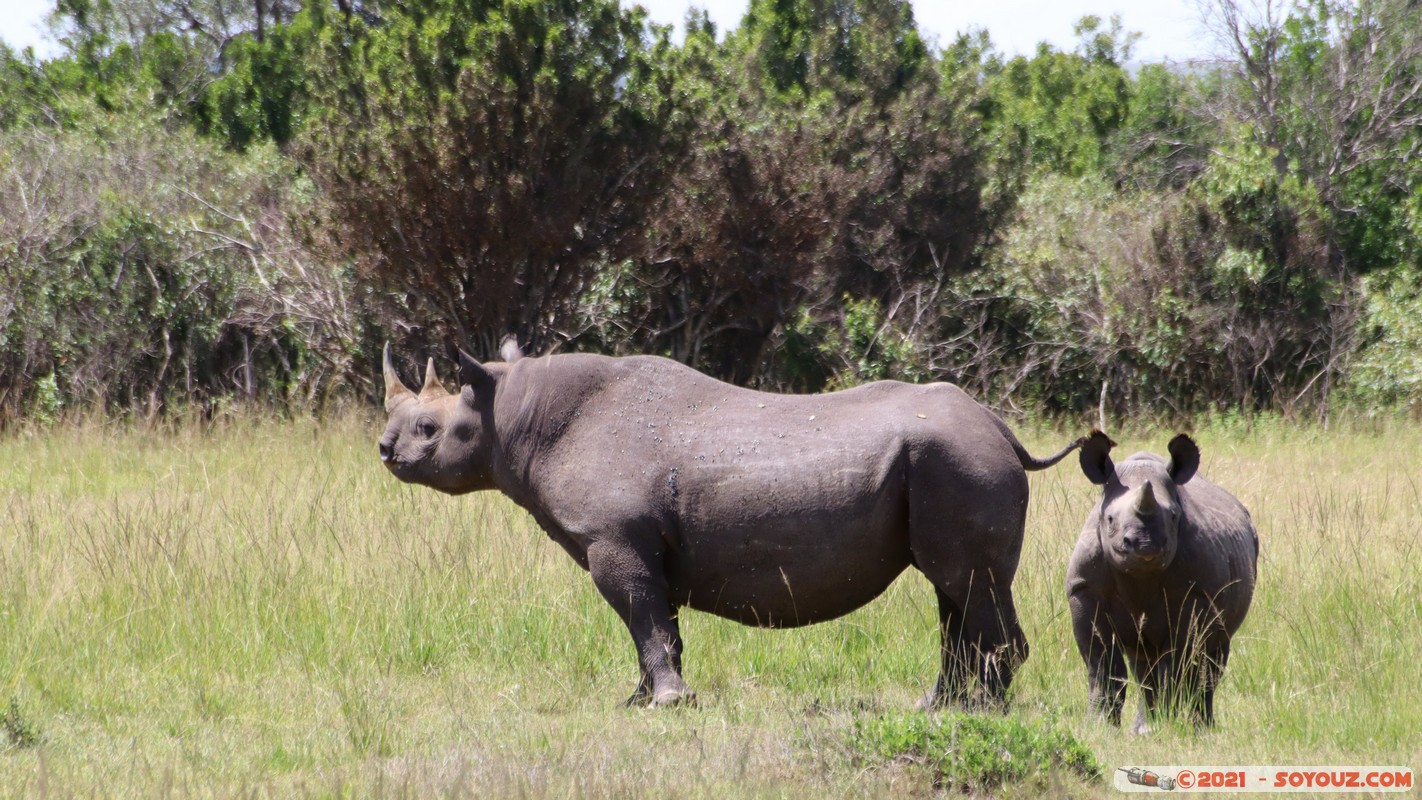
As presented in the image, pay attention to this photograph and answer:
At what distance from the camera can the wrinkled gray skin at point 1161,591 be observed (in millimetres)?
5195

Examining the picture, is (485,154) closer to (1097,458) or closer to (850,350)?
(850,350)

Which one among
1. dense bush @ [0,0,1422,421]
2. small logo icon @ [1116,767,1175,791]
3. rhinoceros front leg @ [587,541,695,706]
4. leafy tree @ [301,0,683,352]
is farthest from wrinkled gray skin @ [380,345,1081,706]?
leafy tree @ [301,0,683,352]

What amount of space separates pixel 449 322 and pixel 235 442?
9.92 ft

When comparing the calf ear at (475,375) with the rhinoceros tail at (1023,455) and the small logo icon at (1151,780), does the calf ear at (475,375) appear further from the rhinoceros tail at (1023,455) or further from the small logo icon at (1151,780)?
the small logo icon at (1151,780)

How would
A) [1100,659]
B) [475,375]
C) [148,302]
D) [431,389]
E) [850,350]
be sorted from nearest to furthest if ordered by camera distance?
[1100,659] → [475,375] → [431,389] → [148,302] → [850,350]

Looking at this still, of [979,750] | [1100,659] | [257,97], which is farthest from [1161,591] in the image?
[257,97]

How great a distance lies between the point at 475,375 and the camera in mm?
6203

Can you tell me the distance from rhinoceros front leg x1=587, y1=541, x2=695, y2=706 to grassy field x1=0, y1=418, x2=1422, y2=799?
138mm

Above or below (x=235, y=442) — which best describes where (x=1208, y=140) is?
above

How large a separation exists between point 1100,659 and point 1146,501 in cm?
88

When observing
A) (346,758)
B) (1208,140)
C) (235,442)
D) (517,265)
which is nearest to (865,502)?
(346,758)

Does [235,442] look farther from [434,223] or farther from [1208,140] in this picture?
[1208,140]

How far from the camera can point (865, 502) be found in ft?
18.1

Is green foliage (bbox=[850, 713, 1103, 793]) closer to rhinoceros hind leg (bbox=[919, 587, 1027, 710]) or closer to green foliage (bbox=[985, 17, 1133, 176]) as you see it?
rhinoceros hind leg (bbox=[919, 587, 1027, 710])
